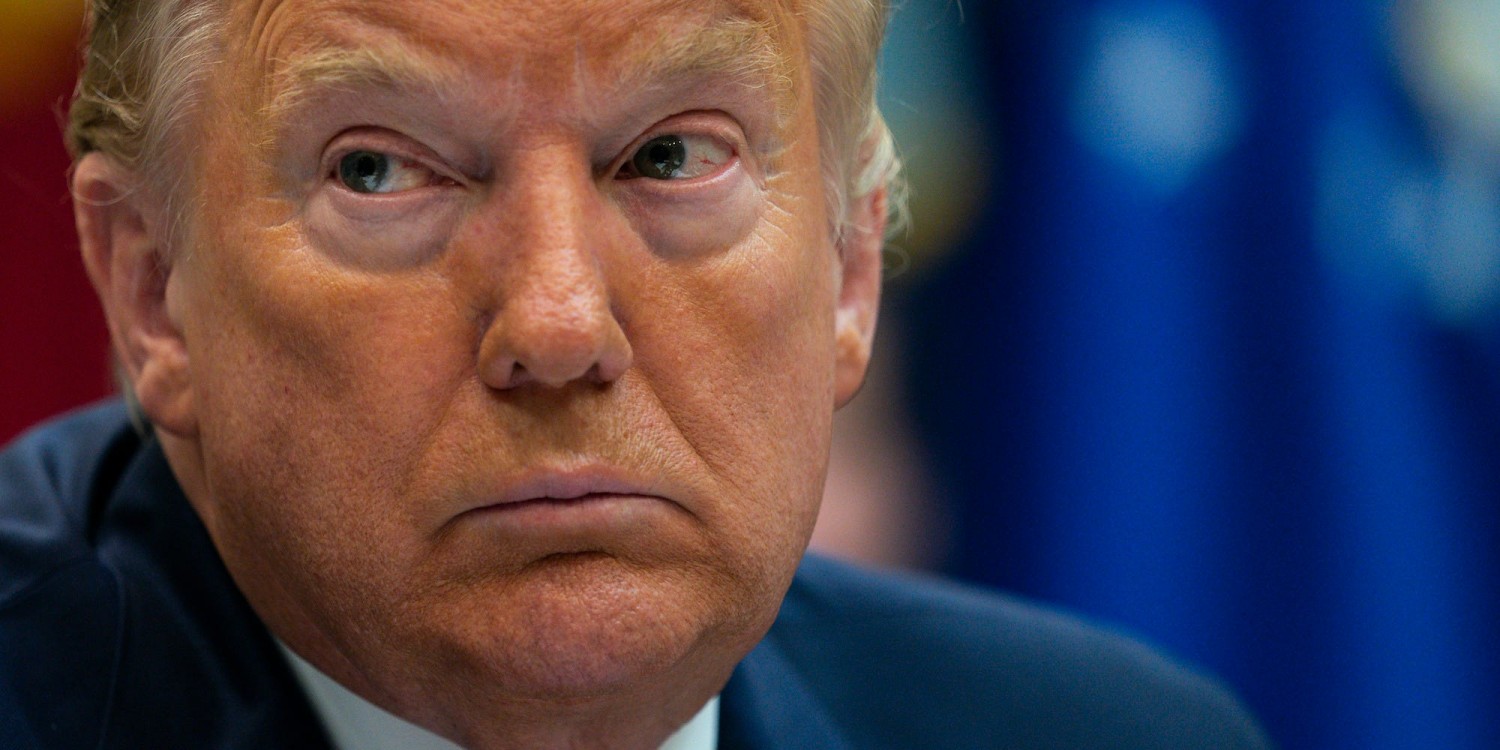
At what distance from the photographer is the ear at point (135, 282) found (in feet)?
4.67

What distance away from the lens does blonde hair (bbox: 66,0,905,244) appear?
1330mm

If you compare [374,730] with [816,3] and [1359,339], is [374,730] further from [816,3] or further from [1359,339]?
[1359,339]

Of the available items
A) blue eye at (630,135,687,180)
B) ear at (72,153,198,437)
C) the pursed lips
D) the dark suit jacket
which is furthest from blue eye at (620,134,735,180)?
the dark suit jacket

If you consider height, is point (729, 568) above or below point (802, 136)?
below

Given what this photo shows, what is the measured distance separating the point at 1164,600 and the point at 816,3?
1680 mm

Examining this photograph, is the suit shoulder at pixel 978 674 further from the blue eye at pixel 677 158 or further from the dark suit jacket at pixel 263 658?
the blue eye at pixel 677 158

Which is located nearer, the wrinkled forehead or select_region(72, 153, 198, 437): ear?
the wrinkled forehead

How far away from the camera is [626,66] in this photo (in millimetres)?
1233

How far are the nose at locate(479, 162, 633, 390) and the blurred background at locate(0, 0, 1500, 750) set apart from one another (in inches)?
66.3

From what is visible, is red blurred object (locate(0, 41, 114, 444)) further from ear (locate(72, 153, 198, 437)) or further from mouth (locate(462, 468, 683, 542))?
mouth (locate(462, 468, 683, 542))

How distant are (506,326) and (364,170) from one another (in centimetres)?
19

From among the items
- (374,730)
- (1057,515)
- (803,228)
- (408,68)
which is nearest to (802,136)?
(803,228)

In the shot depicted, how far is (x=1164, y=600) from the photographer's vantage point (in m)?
2.79

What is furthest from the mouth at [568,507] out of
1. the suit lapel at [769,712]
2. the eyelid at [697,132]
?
the suit lapel at [769,712]
